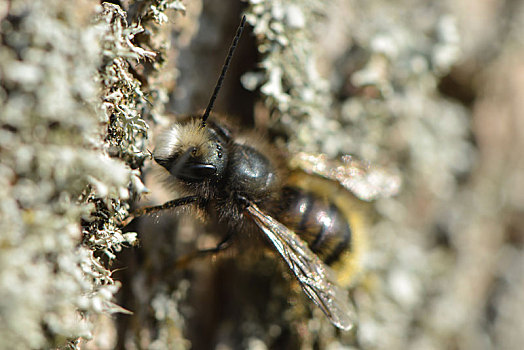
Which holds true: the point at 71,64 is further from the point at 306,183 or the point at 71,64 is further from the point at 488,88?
the point at 488,88

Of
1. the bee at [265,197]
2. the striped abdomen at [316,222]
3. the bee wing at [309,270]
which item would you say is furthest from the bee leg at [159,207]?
the striped abdomen at [316,222]

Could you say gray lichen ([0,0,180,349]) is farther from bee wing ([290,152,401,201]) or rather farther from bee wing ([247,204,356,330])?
bee wing ([290,152,401,201])

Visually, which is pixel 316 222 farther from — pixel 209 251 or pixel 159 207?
pixel 159 207

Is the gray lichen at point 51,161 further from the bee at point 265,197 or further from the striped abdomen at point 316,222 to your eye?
the striped abdomen at point 316,222

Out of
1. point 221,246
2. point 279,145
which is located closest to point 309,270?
point 221,246

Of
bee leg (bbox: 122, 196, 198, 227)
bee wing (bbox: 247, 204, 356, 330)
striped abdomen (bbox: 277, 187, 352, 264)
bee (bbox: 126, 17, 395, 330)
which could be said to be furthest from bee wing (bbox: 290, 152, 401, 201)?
bee leg (bbox: 122, 196, 198, 227)

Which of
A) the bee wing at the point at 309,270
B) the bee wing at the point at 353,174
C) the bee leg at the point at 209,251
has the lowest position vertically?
the bee leg at the point at 209,251
